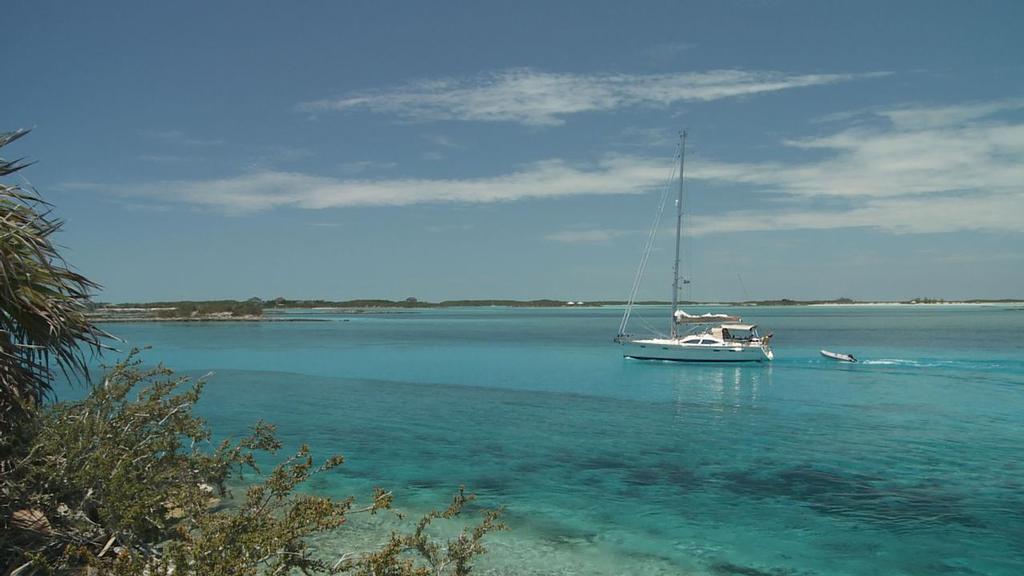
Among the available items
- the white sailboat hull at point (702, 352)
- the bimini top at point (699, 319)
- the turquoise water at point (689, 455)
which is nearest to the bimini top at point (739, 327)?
the bimini top at point (699, 319)

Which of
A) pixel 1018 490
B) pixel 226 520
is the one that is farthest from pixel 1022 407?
pixel 226 520

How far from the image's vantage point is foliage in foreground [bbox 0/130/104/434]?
7.42 metres

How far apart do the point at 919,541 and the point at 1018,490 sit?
5657 mm

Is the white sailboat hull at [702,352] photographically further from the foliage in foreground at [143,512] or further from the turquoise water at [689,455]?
the foliage in foreground at [143,512]

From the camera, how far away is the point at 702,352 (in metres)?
51.5

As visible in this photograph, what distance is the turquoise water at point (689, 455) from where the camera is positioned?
13.4m

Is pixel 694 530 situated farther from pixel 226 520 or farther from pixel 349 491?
pixel 226 520

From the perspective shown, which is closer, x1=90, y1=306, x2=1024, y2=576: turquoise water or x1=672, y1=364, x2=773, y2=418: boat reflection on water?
x1=90, y1=306, x2=1024, y2=576: turquoise water

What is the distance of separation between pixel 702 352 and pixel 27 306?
4805cm

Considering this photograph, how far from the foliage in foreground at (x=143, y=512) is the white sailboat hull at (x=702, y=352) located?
4395 centimetres

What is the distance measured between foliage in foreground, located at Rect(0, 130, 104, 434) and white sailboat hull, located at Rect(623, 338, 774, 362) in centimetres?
4635

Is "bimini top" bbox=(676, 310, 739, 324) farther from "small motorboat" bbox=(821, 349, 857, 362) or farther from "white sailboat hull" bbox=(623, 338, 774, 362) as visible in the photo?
"small motorboat" bbox=(821, 349, 857, 362)

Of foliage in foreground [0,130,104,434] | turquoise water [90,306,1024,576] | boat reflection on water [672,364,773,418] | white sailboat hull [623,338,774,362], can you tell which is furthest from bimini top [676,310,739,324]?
foliage in foreground [0,130,104,434]

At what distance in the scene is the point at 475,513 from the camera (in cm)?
1535
